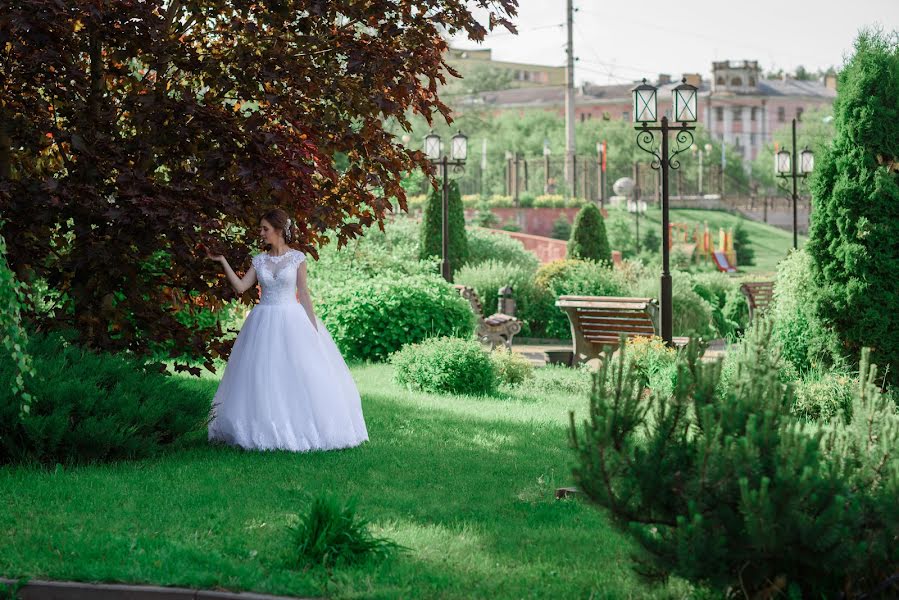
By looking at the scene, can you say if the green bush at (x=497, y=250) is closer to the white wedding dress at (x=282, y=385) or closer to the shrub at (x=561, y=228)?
the shrub at (x=561, y=228)

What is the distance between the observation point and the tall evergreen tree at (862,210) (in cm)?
1010

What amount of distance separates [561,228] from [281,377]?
39.5m

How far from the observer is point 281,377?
7914 millimetres

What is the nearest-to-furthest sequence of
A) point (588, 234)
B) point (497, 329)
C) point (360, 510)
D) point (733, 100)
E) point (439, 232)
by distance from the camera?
1. point (360, 510)
2. point (497, 329)
3. point (439, 232)
4. point (588, 234)
5. point (733, 100)

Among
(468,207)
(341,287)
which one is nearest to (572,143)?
(468,207)

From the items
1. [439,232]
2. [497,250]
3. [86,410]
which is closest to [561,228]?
[497,250]

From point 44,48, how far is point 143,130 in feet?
2.69

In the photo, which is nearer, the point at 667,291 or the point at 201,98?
the point at 201,98

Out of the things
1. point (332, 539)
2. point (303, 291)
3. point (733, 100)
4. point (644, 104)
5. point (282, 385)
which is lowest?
point (332, 539)

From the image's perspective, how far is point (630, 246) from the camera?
4397 cm

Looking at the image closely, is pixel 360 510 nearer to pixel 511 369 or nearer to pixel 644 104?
Result: pixel 511 369

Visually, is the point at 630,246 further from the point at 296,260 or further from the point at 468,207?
the point at 296,260

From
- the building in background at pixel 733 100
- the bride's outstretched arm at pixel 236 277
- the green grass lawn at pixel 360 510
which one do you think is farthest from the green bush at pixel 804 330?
the building in background at pixel 733 100

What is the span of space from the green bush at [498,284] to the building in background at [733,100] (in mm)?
76835
